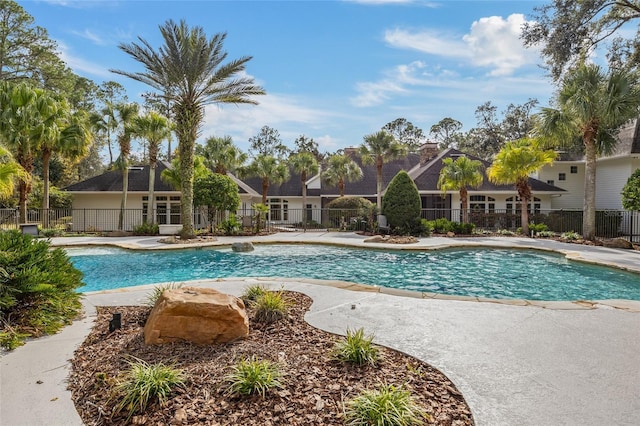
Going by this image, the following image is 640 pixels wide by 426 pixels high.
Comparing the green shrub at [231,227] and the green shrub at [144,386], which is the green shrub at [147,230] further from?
the green shrub at [144,386]

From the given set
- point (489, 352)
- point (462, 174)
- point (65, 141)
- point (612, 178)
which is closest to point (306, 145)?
point (462, 174)

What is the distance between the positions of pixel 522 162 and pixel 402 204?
595cm

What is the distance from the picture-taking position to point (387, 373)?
10.4ft

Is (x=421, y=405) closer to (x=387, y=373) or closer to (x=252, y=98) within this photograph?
(x=387, y=373)

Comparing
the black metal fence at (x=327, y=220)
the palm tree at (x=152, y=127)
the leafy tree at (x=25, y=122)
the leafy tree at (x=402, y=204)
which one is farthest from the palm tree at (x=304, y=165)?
the leafy tree at (x=25, y=122)

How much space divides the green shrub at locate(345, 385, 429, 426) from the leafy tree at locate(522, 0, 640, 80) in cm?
2064

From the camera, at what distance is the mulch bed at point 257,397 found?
8.41 feet

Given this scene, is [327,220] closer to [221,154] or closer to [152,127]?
[221,154]

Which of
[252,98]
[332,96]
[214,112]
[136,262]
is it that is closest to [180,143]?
[214,112]

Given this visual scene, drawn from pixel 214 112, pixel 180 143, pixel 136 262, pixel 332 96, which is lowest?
pixel 136 262

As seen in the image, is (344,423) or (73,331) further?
(73,331)

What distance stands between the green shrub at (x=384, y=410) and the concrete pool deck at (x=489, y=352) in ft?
1.56

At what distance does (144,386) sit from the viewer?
8.86 ft

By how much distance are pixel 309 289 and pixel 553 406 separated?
4.13 meters
